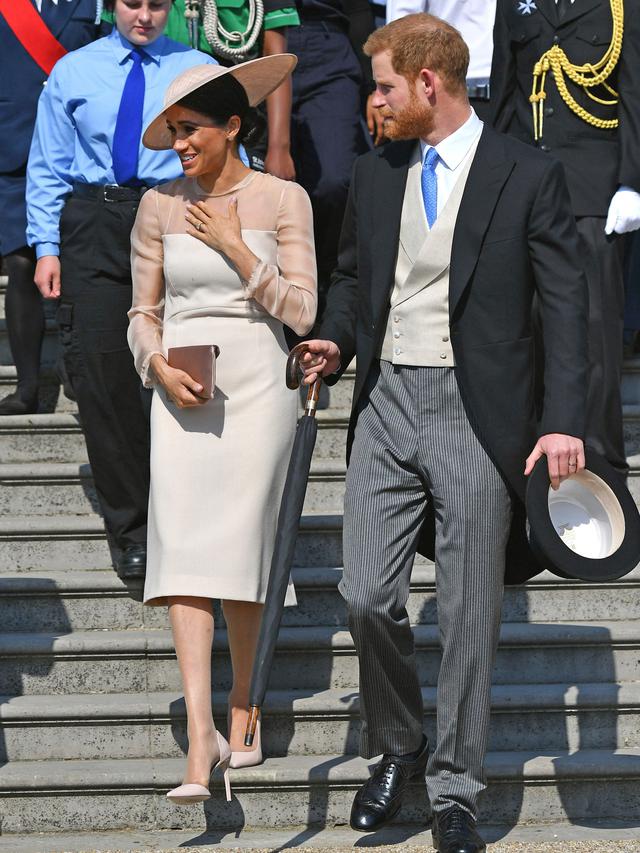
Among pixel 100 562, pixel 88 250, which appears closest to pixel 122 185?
pixel 88 250

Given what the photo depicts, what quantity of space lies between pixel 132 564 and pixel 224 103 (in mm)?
1488

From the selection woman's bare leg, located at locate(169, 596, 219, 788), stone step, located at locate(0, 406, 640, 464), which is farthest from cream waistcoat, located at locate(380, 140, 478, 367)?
stone step, located at locate(0, 406, 640, 464)

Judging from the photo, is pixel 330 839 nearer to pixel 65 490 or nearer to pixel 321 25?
pixel 65 490

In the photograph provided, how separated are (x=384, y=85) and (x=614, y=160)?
1.53 metres

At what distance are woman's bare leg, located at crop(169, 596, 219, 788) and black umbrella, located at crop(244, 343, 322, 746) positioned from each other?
0.21 metres

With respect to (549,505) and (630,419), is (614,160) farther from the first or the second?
(549,505)

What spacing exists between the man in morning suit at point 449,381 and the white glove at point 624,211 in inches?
51.6

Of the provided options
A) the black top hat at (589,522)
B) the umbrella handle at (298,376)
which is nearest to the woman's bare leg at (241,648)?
the umbrella handle at (298,376)

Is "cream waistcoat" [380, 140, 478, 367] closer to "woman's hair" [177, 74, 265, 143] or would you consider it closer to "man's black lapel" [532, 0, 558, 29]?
"woman's hair" [177, 74, 265, 143]

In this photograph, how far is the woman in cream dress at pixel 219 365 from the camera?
14.8 ft

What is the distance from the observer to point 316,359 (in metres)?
4.27

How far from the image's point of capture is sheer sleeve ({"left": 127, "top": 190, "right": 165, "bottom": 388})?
4.69 metres

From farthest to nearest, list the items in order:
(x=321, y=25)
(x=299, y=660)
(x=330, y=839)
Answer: (x=321, y=25)
(x=299, y=660)
(x=330, y=839)

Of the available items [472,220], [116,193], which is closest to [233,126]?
[116,193]
